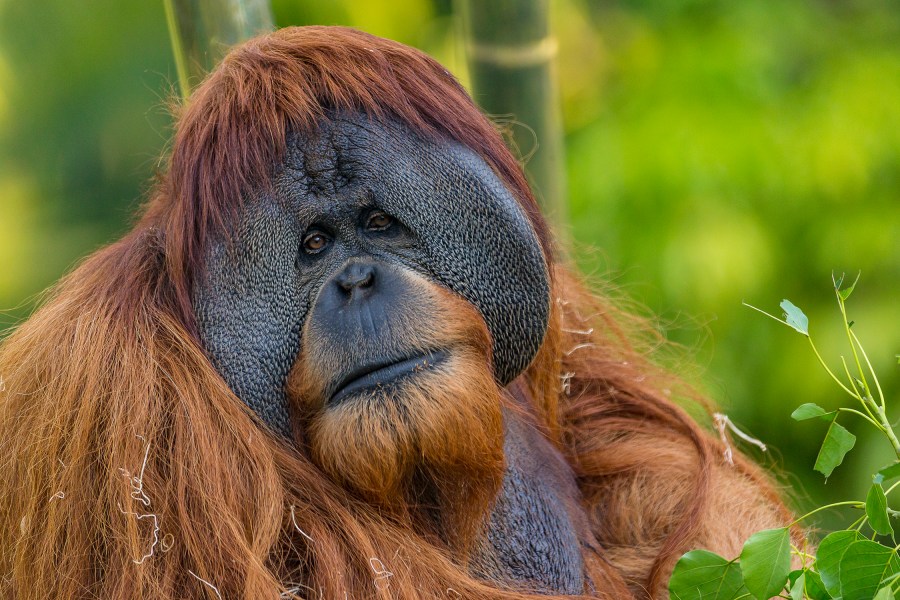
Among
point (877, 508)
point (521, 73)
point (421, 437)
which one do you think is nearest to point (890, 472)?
point (877, 508)

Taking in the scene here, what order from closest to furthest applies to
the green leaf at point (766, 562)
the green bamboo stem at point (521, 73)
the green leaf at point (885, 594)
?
the green leaf at point (885, 594)
the green leaf at point (766, 562)
the green bamboo stem at point (521, 73)

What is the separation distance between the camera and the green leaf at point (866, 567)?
1.42 metres

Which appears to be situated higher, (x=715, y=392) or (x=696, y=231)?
(x=696, y=231)

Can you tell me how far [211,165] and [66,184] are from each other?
10.2 ft

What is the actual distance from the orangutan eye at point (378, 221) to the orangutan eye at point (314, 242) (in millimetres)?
79

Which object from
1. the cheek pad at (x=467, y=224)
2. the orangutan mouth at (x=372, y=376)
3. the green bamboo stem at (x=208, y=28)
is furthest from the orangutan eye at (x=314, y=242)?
the green bamboo stem at (x=208, y=28)

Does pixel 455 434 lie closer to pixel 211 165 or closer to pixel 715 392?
pixel 211 165

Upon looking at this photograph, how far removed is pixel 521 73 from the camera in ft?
8.39

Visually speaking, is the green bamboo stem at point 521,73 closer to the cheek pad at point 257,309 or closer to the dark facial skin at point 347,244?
the dark facial skin at point 347,244

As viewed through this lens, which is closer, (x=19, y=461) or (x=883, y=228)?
(x=19, y=461)

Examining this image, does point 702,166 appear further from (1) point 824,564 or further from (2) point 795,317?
(1) point 824,564

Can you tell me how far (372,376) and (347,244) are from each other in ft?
0.78

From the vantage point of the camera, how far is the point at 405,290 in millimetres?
1728

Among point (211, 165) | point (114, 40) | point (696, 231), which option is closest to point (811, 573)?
point (211, 165)
